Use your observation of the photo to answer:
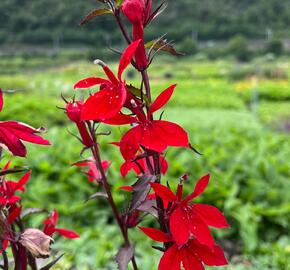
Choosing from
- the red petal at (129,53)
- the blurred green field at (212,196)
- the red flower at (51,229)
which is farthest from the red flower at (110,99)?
the blurred green field at (212,196)

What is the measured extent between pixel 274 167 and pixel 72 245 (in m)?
2.02

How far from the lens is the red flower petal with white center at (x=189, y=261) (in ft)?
2.51

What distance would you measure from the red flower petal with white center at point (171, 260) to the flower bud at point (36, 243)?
0.19 m

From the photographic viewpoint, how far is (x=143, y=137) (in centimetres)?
73

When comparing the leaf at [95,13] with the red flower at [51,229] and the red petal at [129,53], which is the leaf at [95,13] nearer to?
the red petal at [129,53]

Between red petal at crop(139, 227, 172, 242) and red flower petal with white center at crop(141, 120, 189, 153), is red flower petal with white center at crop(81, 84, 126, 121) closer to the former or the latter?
red flower petal with white center at crop(141, 120, 189, 153)

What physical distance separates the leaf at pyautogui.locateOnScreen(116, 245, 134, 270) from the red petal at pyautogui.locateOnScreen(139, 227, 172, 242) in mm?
103

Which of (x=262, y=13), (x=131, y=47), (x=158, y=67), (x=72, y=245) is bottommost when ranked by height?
(x=158, y=67)

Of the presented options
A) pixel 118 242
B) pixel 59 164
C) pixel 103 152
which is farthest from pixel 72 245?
pixel 103 152

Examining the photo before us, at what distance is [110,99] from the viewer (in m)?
0.73

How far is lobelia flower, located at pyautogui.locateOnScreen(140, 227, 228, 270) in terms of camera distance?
0.76 m

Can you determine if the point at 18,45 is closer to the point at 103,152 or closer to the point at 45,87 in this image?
the point at 45,87

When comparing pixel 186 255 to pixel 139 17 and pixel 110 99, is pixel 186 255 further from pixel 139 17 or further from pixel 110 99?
pixel 139 17

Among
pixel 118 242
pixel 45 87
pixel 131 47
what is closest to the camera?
pixel 131 47
